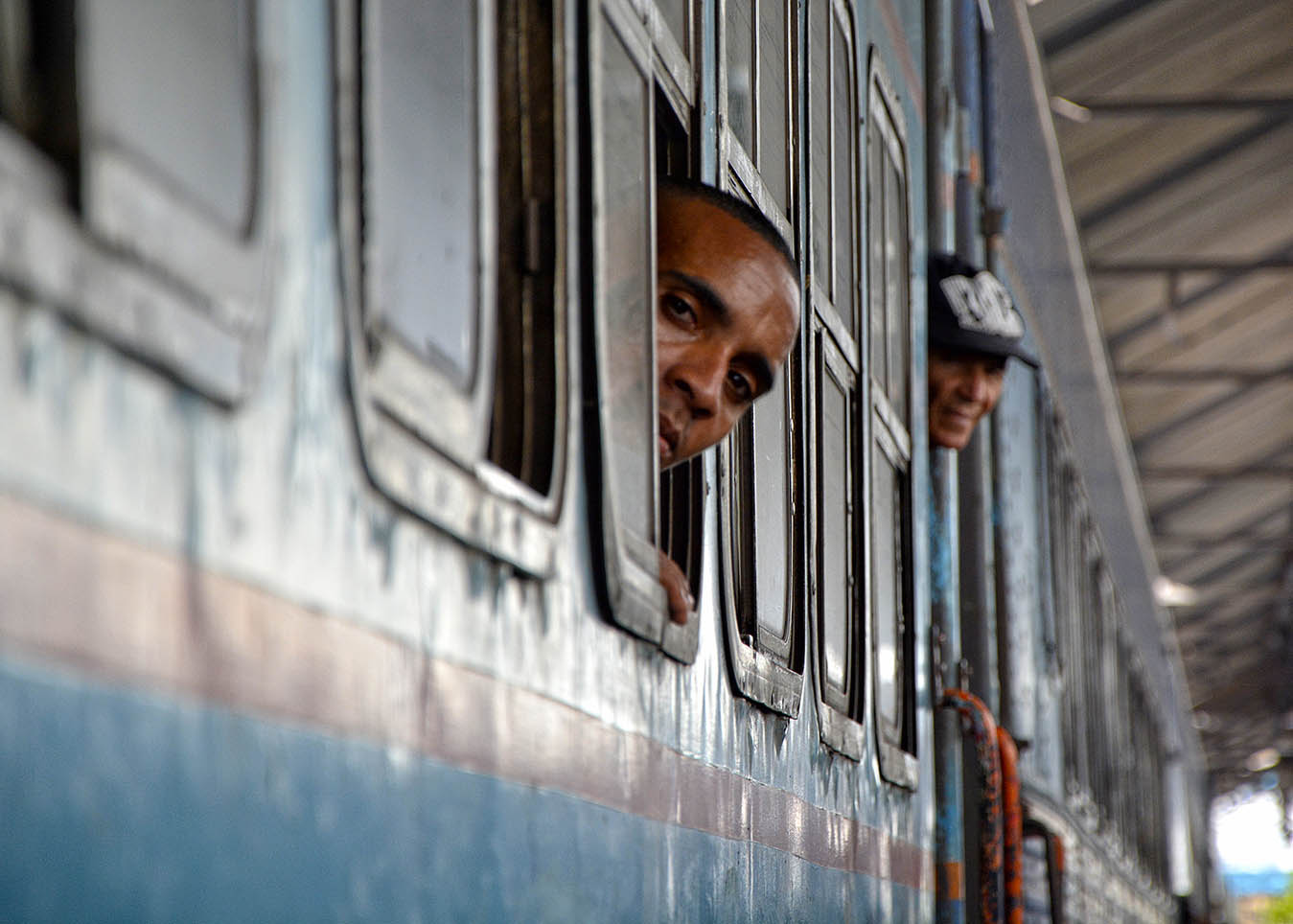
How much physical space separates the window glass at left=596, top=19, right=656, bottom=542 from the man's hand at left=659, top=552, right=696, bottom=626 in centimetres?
11

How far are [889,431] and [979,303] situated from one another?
953mm

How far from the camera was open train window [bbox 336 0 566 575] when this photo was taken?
105 centimetres

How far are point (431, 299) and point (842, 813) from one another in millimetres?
2013

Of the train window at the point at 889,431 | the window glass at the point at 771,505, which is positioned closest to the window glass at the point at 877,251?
the train window at the point at 889,431

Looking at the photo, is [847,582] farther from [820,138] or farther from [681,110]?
[681,110]

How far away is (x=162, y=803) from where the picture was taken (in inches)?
32.2

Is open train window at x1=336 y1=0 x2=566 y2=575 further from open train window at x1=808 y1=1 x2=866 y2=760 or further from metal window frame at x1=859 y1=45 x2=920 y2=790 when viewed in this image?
metal window frame at x1=859 y1=45 x2=920 y2=790

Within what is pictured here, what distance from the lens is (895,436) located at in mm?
3926

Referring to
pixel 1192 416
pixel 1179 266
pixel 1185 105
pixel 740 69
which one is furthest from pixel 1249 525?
pixel 740 69

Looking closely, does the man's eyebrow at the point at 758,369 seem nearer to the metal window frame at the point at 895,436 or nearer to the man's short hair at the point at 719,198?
the man's short hair at the point at 719,198

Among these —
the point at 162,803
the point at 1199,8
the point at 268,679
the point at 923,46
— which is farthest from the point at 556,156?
the point at 1199,8

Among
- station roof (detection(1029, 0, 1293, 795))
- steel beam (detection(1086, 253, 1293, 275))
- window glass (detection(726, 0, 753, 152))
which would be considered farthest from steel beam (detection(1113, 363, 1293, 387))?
window glass (detection(726, 0, 753, 152))

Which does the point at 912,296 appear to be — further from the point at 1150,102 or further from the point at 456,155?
the point at 1150,102

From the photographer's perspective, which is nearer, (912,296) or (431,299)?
(431,299)
